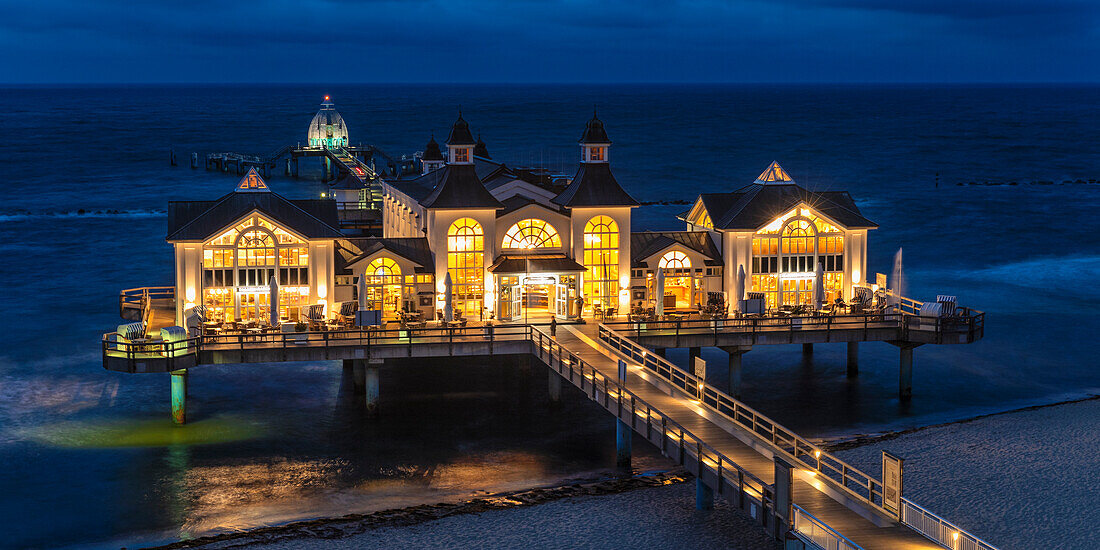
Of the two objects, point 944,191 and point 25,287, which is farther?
point 944,191

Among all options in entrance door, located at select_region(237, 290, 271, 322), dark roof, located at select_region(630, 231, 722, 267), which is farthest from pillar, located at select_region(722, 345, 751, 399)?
entrance door, located at select_region(237, 290, 271, 322)

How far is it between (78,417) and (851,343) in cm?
2572

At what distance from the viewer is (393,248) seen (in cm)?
4275

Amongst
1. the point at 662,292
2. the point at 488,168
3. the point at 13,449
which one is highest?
the point at 488,168

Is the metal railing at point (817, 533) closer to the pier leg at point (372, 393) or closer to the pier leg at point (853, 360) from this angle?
the pier leg at point (372, 393)

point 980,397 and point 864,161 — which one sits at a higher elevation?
point 864,161

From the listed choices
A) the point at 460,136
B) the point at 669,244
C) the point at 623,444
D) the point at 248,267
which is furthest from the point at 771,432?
the point at 248,267

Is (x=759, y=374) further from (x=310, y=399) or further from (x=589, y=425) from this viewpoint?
(x=310, y=399)

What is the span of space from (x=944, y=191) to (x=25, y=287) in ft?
256

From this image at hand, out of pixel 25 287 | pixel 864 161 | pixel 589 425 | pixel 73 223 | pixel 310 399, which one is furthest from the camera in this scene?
pixel 864 161

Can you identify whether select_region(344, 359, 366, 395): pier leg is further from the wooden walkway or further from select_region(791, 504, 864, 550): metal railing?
select_region(791, 504, 864, 550): metal railing

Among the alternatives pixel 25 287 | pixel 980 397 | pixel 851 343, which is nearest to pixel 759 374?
pixel 851 343

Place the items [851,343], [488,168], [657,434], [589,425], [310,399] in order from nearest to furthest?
1. [657,434]
2. [589,425]
3. [310,399]
4. [851,343]
5. [488,168]

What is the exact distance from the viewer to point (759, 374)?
152 ft
